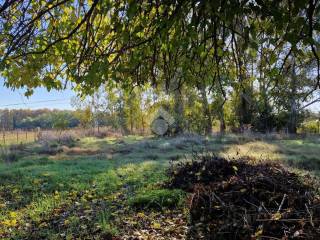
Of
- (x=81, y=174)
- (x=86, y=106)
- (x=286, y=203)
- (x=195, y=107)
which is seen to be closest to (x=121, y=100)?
(x=86, y=106)

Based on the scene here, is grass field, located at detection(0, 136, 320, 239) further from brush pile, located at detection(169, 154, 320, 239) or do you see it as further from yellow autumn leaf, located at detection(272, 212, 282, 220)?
yellow autumn leaf, located at detection(272, 212, 282, 220)

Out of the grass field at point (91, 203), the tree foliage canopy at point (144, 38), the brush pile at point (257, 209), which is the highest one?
the tree foliage canopy at point (144, 38)

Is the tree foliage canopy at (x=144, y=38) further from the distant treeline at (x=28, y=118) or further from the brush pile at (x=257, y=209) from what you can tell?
the distant treeline at (x=28, y=118)

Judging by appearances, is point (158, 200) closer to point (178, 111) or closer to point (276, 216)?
point (276, 216)

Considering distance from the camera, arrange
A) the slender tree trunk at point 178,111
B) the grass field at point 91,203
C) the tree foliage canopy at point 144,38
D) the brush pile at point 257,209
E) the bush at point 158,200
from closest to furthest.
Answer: the tree foliage canopy at point 144,38
the brush pile at point 257,209
the grass field at point 91,203
the bush at point 158,200
the slender tree trunk at point 178,111

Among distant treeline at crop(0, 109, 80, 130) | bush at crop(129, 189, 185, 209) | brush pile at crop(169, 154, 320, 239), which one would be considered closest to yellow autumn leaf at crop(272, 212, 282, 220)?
brush pile at crop(169, 154, 320, 239)

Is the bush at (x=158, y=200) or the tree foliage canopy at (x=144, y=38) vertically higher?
the tree foliage canopy at (x=144, y=38)

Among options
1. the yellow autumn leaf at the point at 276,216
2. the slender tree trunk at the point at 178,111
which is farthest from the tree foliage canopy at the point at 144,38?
the slender tree trunk at the point at 178,111

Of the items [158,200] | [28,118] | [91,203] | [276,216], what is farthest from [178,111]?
[28,118]

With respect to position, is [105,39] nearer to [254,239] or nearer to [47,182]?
[254,239]

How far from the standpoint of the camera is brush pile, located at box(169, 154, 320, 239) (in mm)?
3391

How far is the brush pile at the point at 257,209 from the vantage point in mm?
3391

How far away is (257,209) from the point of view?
12.4ft

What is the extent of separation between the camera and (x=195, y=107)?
89.0ft
